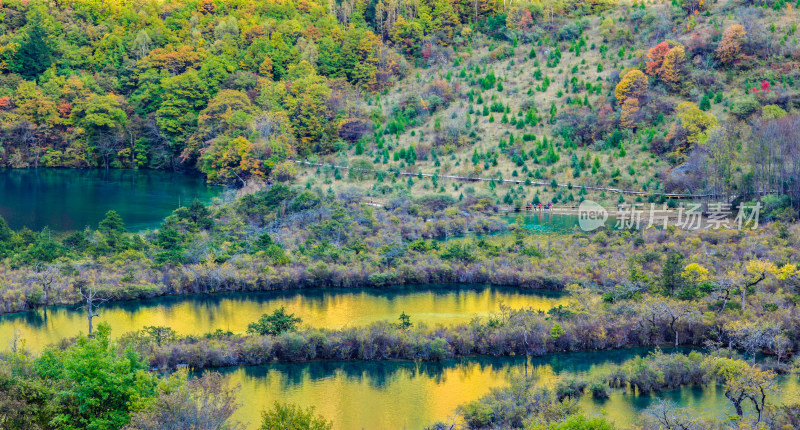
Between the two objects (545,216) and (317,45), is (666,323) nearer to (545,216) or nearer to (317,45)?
(545,216)

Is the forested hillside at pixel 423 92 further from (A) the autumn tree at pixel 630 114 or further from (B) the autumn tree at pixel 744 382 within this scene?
(B) the autumn tree at pixel 744 382

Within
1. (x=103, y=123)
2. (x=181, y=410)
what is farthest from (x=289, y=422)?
(x=103, y=123)

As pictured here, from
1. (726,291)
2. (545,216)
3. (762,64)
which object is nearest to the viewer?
(726,291)

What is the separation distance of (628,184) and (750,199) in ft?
28.6

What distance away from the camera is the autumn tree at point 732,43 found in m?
58.4

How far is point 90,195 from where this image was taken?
2295 inches

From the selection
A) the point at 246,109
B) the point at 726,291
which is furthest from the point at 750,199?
the point at 246,109

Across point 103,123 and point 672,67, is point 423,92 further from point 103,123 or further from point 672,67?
point 103,123

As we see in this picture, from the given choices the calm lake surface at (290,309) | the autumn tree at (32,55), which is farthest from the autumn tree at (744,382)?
the autumn tree at (32,55)

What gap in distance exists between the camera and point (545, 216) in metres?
50.3

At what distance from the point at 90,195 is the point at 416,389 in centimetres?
3882

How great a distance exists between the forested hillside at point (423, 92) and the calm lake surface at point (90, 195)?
2.50 meters

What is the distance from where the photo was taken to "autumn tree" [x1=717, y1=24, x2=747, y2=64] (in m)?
58.4

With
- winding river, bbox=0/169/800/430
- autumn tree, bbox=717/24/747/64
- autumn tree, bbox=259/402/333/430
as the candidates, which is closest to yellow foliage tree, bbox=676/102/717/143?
autumn tree, bbox=717/24/747/64
